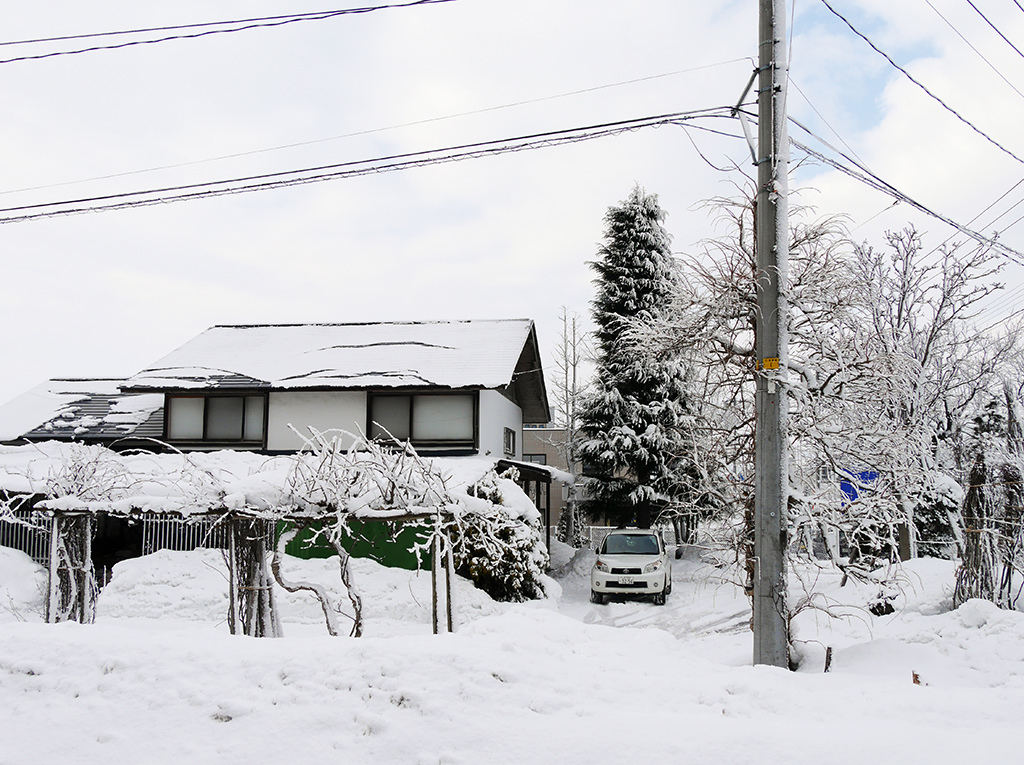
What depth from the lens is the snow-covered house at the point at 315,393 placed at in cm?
1962

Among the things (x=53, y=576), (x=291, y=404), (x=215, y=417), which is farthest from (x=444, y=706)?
(x=215, y=417)

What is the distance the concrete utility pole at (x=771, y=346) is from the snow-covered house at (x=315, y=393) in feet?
39.3

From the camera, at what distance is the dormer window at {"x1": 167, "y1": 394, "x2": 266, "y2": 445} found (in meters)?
20.6

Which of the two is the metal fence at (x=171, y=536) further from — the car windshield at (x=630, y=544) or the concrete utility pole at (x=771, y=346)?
the concrete utility pole at (x=771, y=346)

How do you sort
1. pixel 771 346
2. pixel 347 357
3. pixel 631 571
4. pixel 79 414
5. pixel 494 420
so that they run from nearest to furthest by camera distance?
pixel 771 346, pixel 631 571, pixel 347 357, pixel 494 420, pixel 79 414

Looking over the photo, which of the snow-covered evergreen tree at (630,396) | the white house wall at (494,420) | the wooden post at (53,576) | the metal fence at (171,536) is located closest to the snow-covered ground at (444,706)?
the wooden post at (53,576)

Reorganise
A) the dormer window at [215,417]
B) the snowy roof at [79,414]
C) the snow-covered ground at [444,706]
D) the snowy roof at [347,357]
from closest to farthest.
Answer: the snow-covered ground at [444,706], the snowy roof at [347,357], the dormer window at [215,417], the snowy roof at [79,414]

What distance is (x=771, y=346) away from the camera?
7258 millimetres

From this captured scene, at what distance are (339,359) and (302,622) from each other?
10.0m

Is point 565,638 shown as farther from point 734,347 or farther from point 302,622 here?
point 302,622

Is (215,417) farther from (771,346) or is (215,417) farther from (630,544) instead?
(771,346)

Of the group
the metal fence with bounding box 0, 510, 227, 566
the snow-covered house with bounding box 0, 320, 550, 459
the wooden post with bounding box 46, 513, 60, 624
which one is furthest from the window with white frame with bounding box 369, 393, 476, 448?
the wooden post with bounding box 46, 513, 60, 624

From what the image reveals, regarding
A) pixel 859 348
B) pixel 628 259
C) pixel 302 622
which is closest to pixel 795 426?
pixel 859 348

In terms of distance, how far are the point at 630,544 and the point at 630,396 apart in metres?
7.28
